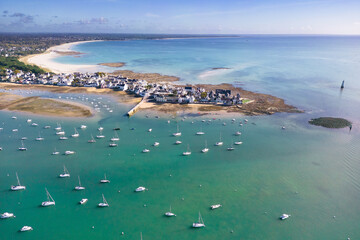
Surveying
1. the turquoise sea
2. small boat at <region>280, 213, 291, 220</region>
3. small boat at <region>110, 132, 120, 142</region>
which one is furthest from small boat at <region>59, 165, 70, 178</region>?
small boat at <region>280, 213, 291, 220</region>

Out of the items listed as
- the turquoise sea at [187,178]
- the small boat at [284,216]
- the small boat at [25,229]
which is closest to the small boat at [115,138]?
the turquoise sea at [187,178]

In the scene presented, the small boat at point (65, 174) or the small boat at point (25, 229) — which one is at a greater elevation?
the small boat at point (65, 174)

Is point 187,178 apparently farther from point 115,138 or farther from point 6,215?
point 6,215

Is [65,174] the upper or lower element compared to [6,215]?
upper

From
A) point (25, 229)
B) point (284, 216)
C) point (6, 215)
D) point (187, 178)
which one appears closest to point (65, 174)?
point (6, 215)

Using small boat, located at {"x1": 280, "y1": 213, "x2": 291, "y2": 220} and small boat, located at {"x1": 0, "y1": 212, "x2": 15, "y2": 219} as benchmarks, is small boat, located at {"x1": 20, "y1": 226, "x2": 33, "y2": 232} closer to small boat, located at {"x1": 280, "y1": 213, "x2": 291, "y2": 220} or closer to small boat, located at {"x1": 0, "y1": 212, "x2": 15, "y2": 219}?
small boat, located at {"x1": 0, "y1": 212, "x2": 15, "y2": 219}

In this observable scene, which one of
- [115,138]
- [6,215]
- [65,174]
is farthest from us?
[115,138]

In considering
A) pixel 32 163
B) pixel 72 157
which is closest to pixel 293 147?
pixel 72 157

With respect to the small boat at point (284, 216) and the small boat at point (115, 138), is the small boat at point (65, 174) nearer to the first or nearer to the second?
the small boat at point (115, 138)

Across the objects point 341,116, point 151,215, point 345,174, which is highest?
point 341,116

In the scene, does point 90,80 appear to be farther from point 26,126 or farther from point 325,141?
point 325,141

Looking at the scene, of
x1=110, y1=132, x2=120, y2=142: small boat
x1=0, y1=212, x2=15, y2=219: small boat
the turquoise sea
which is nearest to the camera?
the turquoise sea
